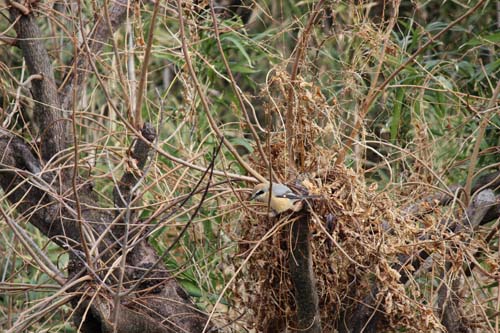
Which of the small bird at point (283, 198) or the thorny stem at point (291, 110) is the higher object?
the thorny stem at point (291, 110)

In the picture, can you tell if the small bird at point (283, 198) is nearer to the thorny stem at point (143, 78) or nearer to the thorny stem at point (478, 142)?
the thorny stem at point (143, 78)

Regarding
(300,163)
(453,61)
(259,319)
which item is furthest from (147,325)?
(453,61)

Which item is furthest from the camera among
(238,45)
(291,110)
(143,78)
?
(238,45)

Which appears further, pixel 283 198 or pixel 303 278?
pixel 303 278

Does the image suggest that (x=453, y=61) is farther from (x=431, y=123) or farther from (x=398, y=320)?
(x=398, y=320)

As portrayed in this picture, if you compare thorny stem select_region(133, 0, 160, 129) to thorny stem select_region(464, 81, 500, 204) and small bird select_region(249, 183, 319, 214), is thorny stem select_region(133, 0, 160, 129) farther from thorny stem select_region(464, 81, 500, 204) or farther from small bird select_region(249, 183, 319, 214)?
thorny stem select_region(464, 81, 500, 204)

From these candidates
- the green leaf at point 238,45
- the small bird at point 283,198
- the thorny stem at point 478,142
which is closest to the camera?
the small bird at point 283,198

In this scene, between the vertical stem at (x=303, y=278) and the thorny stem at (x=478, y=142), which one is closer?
the vertical stem at (x=303, y=278)

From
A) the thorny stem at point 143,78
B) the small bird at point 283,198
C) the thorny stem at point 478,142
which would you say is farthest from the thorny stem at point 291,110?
the thorny stem at point 478,142

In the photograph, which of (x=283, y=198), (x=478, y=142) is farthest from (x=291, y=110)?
(x=478, y=142)

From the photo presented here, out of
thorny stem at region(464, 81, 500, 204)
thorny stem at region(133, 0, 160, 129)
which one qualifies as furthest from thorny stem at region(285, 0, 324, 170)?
thorny stem at region(464, 81, 500, 204)

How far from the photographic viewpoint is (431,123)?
11.5 ft

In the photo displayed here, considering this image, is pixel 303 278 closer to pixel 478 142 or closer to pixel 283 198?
pixel 283 198

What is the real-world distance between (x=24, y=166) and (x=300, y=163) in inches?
36.2
